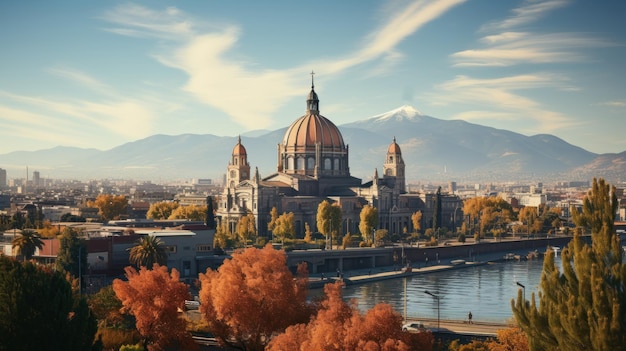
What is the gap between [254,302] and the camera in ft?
176

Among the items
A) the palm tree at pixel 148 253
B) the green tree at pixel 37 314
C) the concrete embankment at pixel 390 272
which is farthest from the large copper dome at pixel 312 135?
the green tree at pixel 37 314

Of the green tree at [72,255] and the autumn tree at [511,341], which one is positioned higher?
the green tree at [72,255]

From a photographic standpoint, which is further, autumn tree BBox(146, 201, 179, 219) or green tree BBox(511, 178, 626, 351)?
autumn tree BBox(146, 201, 179, 219)

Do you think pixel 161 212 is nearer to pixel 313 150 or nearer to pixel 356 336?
pixel 313 150

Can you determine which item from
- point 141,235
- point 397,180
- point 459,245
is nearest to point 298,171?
point 397,180

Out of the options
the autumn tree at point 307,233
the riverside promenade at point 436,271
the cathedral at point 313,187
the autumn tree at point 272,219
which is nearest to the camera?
the riverside promenade at point 436,271

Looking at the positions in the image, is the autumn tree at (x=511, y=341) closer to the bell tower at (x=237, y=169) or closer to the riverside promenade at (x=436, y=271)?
the riverside promenade at (x=436, y=271)

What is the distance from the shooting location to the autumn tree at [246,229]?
412 ft

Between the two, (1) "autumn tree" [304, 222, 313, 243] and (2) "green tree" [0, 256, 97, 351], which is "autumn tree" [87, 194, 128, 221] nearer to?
(1) "autumn tree" [304, 222, 313, 243]

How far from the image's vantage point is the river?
77.6 m

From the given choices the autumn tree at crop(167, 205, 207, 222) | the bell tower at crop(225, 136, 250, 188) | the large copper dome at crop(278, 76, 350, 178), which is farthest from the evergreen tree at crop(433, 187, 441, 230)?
the autumn tree at crop(167, 205, 207, 222)

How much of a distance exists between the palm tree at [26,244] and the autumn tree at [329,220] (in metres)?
47.7

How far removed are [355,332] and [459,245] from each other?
87.9 metres

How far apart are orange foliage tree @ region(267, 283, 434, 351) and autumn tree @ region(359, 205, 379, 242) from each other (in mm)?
86393
